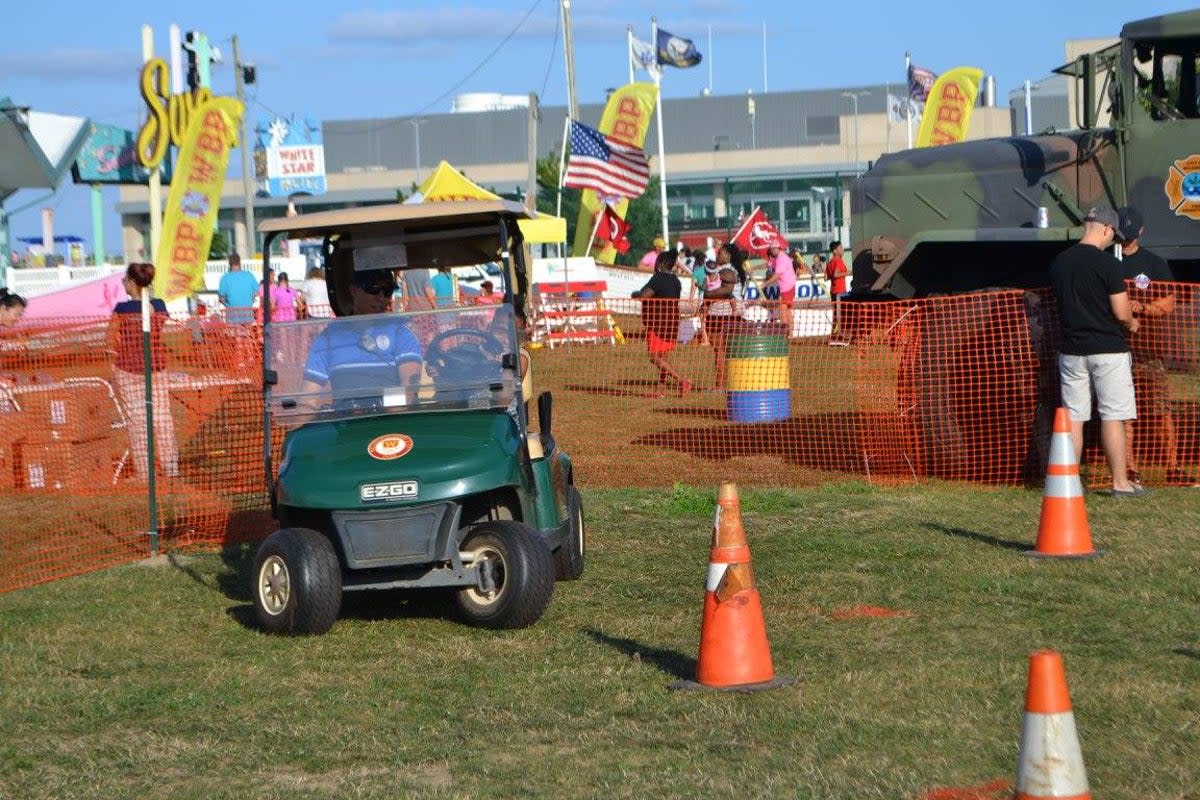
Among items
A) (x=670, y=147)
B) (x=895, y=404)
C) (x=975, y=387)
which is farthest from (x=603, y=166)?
(x=670, y=147)

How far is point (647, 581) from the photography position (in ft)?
27.9

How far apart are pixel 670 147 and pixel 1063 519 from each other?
286 ft

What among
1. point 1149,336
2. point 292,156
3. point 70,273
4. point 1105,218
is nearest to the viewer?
point 1105,218

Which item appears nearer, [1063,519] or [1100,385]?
[1063,519]

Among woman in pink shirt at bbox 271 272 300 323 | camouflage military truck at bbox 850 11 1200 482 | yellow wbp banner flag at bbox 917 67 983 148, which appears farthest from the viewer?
yellow wbp banner flag at bbox 917 67 983 148

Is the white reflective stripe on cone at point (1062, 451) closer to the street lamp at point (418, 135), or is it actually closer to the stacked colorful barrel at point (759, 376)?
the stacked colorful barrel at point (759, 376)

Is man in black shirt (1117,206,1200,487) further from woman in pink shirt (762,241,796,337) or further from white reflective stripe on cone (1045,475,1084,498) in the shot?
woman in pink shirt (762,241,796,337)

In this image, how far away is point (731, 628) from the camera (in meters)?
6.13

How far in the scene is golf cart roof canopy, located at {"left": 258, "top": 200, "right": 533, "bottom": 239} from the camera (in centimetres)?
818

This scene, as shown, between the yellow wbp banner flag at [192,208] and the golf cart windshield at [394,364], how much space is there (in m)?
22.2

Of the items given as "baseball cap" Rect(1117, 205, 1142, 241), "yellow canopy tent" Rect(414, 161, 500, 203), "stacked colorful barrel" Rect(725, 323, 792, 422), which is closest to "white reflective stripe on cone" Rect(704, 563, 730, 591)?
"baseball cap" Rect(1117, 205, 1142, 241)

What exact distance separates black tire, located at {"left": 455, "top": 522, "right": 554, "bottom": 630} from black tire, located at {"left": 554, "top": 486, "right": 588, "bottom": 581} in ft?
2.84

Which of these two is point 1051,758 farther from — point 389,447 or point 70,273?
point 70,273

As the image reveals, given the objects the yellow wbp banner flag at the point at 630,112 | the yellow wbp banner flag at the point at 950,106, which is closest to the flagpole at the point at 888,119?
the yellow wbp banner flag at the point at 630,112
